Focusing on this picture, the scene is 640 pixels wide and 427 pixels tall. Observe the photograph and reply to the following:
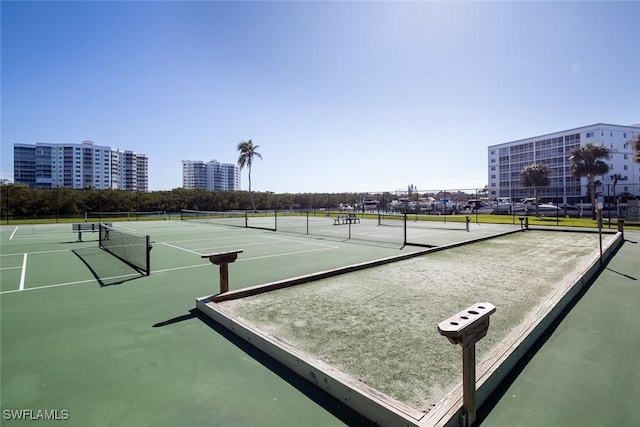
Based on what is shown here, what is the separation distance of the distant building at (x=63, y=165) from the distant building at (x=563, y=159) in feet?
414

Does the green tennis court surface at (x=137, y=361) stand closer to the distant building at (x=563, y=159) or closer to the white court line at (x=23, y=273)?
the white court line at (x=23, y=273)

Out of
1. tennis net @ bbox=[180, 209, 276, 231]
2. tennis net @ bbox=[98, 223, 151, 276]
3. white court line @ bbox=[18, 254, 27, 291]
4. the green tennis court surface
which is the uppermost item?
tennis net @ bbox=[180, 209, 276, 231]

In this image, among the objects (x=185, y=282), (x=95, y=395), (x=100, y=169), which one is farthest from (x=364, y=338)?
(x=100, y=169)

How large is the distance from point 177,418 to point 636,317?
647cm

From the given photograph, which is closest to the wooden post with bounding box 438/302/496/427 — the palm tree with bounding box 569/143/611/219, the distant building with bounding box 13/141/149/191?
the palm tree with bounding box 569/143/611/219

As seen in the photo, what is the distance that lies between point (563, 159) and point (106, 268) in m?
94.7

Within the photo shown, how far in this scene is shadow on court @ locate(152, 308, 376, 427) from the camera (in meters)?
2.66

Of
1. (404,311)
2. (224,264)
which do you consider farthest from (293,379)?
(224,264)

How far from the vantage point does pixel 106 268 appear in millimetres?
8828

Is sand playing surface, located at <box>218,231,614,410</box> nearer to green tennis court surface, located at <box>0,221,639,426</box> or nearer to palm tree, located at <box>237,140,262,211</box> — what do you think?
green tennis court surface, located at <box>0,221,639,426</box>

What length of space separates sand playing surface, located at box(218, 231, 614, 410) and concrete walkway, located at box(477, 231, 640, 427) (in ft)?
Result: 1.43

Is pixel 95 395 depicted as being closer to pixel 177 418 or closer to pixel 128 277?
pixel 177 418

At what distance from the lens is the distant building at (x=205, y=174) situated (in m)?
167

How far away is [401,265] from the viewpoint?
27.7 ft
